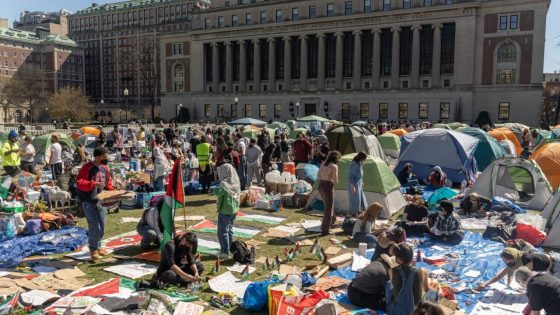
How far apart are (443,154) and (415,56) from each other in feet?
149

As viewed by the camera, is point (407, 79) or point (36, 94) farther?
point (36, 94)

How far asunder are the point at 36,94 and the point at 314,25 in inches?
2246

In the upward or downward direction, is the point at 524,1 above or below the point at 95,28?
below

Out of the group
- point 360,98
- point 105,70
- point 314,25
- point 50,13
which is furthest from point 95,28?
point 360,98

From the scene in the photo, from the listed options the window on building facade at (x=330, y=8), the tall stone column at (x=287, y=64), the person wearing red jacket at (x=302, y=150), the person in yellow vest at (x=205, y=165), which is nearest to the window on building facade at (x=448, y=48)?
the window on building facade at (x=330, y=8)

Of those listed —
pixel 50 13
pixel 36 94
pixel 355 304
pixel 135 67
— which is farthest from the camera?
pixel 50 13

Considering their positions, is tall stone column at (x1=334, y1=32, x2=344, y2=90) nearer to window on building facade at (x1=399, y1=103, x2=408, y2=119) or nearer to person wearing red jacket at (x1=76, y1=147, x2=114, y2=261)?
window on building facade at (x1=399, y1=103, x2=408, y2=119)

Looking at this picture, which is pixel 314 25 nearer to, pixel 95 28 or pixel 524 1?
pixel 524 1

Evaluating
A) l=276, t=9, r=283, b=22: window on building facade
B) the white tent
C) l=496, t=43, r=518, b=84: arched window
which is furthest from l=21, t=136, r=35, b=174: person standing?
l=276, t=9, r=283, b=22: window on building facade

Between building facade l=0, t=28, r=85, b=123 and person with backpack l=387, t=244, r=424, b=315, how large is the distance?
100290 mm

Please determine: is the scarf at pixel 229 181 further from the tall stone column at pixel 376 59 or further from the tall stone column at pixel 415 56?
the tall stone column at pixel 376 59

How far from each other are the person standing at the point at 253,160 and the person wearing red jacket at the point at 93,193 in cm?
787

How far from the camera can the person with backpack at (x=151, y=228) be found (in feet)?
30.5

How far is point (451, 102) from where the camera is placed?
190 ft
